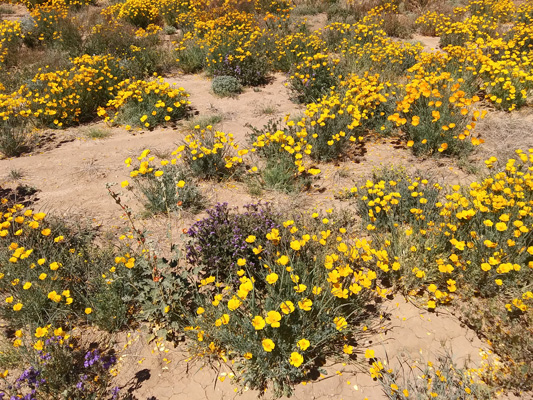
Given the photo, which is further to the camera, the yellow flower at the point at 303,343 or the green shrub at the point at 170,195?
the green shrub at the point at 170,195

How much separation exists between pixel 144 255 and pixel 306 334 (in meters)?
1.72

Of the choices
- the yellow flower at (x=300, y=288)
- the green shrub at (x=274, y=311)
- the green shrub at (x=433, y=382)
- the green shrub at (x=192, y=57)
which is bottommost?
the green shrub at (x=433, y=382)

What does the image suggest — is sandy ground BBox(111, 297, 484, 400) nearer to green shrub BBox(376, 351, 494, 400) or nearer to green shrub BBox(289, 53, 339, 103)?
green shrub BBox(376, 351, 494, 400)

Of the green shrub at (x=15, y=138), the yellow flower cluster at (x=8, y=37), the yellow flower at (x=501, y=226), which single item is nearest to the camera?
the yellow flower at (x=501, y=226)

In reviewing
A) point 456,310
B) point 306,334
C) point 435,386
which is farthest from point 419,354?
point 306,334

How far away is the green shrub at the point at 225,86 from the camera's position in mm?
7656

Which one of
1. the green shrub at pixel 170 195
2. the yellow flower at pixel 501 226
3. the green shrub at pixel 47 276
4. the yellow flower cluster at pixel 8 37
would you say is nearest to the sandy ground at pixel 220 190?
the green shrub at pixel 170 195

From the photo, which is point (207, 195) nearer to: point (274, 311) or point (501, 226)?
point (274, 311)

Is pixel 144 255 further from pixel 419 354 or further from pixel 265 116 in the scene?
pixel 265 116

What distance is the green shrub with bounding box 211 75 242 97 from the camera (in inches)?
301

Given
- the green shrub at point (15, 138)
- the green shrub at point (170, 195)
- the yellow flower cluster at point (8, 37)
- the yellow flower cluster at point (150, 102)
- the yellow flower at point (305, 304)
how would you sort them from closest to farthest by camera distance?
the yellow flower at point (305, 304), the green shrub at point (170, 195), the green shrub at point (15, 138), the yellow flower cluster at point (150, 102), the yellow flower cluster at point (8, 37)

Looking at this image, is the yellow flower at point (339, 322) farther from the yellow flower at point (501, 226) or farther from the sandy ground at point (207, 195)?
the yellow flower at point (501, 226)

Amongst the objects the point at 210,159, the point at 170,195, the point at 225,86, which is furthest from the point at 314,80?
the point at 170,195

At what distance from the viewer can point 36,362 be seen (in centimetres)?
262
